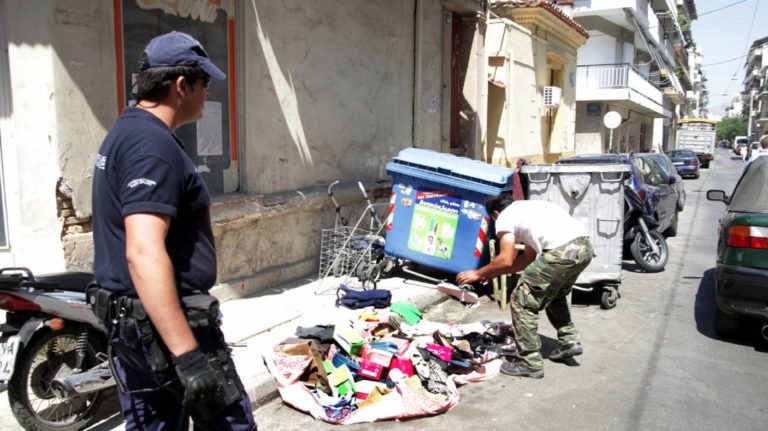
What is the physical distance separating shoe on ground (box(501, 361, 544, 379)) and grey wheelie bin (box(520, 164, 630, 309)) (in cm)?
252

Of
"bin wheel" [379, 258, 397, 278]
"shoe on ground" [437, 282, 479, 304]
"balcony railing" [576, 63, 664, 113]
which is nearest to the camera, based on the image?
"shoe on ground" [437, 282, 479, 304]

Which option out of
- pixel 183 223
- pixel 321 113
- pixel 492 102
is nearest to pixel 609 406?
pixel 183 223

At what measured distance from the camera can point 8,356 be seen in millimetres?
3434

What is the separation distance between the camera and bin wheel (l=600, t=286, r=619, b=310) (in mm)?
6922

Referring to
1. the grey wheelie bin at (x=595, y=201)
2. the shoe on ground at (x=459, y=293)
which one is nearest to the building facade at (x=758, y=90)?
the grey wheelie bin at (x=595, y=201)

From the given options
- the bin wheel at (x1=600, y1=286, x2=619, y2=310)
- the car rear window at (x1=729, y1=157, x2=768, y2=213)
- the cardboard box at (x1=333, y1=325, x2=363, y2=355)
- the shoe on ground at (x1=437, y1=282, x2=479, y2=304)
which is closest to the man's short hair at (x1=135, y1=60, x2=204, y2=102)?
the cardboard box at (x1=333, y1=325, x2=363, y2=355)

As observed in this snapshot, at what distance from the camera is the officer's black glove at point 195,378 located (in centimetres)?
197

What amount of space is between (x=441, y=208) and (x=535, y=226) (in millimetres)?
2331

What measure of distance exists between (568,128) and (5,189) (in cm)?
1994

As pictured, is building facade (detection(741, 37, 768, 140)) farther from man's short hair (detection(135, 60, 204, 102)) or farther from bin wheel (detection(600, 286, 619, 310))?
man's short hair (detection(135, 60, 204, 102))

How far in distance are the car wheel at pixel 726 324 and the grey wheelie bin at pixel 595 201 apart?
1.35 metres

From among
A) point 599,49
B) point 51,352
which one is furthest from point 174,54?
point 599,49

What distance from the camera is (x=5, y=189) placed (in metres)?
4.70

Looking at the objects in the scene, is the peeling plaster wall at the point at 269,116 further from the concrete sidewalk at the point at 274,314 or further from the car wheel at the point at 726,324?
the car wheel at the point at 726,324
